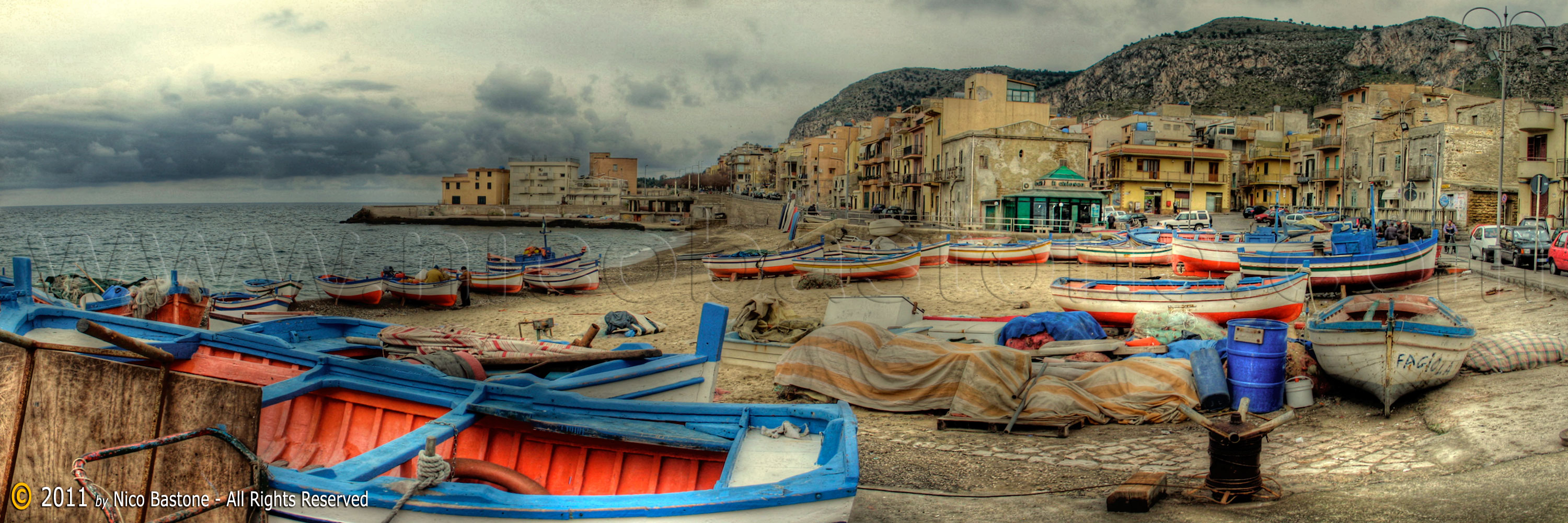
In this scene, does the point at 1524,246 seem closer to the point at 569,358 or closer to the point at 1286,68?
the point at 569,358

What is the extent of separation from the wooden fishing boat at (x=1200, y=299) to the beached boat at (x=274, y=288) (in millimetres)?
18806

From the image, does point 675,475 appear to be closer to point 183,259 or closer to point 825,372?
point 825,372

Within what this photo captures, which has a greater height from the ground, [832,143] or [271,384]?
[832,143]

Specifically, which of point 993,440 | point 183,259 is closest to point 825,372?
point 993,440

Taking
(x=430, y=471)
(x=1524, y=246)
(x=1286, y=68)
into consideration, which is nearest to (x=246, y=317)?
(x=430, y=471)

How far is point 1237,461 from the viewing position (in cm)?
569

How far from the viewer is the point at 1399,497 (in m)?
5.47

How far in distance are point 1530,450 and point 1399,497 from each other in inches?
70.8

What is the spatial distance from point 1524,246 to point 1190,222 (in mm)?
19359

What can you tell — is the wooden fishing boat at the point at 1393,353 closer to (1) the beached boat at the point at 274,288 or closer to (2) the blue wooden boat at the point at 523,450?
(2) the blue wooden boat at the point at 523,450

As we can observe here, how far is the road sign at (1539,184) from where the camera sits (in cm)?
2517

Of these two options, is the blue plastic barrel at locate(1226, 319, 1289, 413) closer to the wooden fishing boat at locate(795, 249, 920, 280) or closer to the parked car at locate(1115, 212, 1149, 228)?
the wooden fishing boat at locate(795, 249, 920, 280)

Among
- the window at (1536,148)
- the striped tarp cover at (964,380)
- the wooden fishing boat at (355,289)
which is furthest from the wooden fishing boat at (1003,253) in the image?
the window at (1536,148)

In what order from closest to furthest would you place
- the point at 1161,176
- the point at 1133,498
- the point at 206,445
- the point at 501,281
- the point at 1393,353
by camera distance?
the point at 206,445 → the point at 1133,498 → the point at 1393,353 → the point at 501,281 → the point at 1161,176
